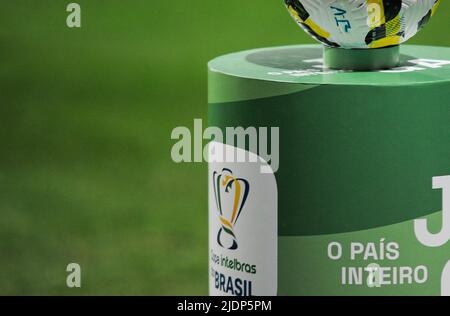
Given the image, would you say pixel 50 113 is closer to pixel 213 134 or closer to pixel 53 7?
pixel 53 7

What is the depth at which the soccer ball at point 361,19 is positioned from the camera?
2.46 metres

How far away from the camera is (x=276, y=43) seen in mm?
5012

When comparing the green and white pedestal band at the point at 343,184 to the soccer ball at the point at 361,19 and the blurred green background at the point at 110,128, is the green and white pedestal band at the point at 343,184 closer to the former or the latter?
the soccer ball at the point at 361,19

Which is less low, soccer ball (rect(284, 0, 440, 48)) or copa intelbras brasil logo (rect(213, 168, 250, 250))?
soccer ball (rect(284, 0, 440, 48))

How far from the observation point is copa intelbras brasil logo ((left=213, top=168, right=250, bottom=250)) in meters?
2.53

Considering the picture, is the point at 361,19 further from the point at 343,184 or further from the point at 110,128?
the point at 110,128

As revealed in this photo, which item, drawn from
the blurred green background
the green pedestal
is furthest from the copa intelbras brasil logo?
the blurred green background

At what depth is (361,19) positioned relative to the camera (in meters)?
2.47

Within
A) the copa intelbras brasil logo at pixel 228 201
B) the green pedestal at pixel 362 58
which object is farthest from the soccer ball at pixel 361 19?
the copa intelbras brasil logo at pixel 228 201

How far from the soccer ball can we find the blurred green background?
1895 millimetres

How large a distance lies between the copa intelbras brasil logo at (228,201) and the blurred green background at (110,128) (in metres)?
1.66

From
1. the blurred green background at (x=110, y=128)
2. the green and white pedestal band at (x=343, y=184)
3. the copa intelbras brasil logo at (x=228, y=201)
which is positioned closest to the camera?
the green and white pedestal band at (x=343, y=184)

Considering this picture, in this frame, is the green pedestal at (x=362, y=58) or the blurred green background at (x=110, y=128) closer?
the green pedestal at (x=362, y=58)

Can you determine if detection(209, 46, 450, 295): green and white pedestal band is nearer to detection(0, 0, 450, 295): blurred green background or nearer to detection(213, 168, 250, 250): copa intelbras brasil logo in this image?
detection(213, 168, 250, 250): copa intelbras brasil logo
